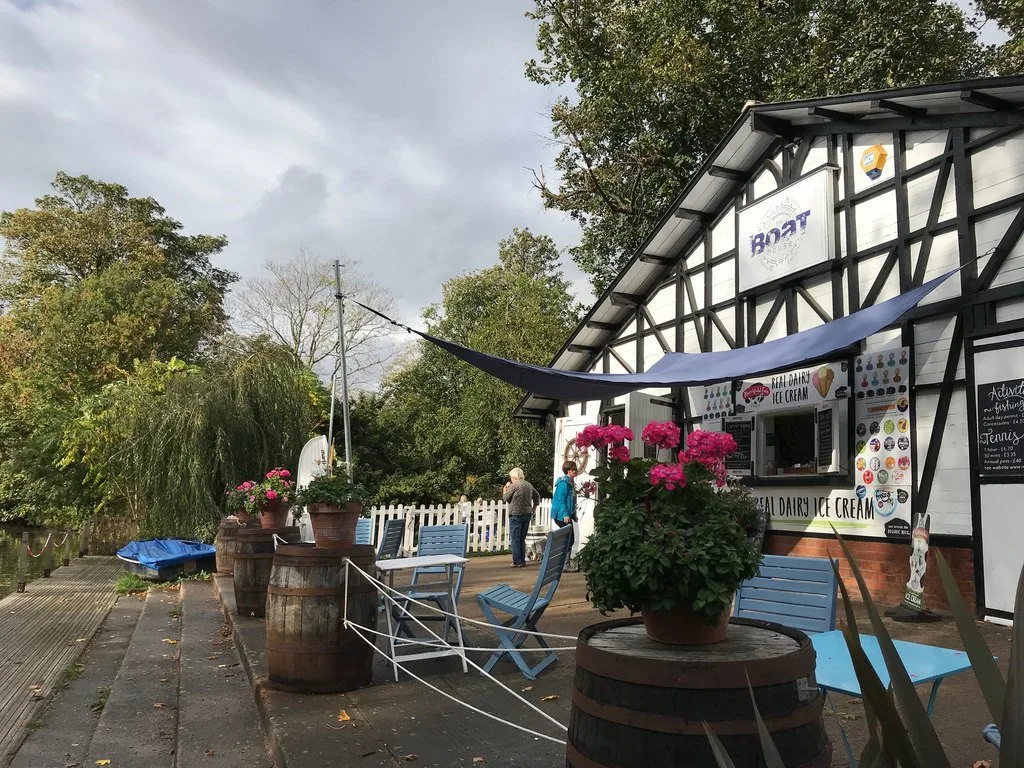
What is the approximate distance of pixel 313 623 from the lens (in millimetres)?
4164

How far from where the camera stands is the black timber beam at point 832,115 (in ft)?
25.7

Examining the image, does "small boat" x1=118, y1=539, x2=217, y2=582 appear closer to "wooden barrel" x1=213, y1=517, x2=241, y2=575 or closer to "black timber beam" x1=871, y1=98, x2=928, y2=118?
"wooden barrel" x1=213, y1=517, x2=241, y2=575

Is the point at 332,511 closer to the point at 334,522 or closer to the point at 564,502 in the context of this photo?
the point at 334,522

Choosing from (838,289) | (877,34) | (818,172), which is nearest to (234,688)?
(838,289)

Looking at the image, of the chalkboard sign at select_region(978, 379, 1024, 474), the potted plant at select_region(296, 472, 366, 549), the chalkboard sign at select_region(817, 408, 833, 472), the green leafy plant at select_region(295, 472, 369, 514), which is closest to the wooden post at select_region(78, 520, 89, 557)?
the green leafy plant at select_region(295, 472, 369, 514)

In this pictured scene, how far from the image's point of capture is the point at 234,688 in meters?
4.84

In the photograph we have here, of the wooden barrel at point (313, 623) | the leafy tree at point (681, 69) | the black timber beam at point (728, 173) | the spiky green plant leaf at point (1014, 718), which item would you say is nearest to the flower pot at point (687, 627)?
the spiky green plant leaf at point (1014, 718)

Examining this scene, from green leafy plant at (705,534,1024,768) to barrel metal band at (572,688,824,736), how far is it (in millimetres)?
803

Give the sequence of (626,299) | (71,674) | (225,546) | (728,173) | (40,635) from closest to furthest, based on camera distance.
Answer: (71,674) < (40,635) < (728,173) < (225,546) < (626,299)

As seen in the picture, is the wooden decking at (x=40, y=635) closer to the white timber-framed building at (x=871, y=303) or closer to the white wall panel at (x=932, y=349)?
the white timber-framed building at (x=871, y=303)

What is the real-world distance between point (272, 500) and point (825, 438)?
5592 mm

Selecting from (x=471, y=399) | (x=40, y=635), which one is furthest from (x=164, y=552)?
(x=471, y=399)

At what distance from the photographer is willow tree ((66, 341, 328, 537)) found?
39.0ft

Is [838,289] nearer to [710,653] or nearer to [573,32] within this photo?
[710,653]
